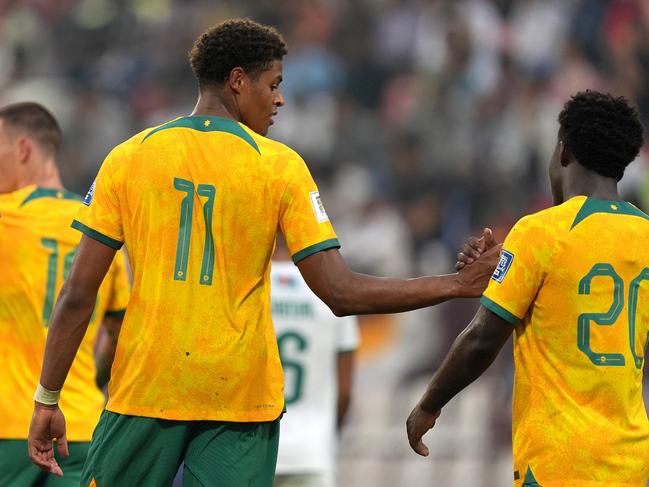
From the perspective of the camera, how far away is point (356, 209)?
12.5 m

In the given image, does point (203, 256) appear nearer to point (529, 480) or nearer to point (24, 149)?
point (529, 480)

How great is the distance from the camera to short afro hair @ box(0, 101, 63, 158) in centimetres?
647

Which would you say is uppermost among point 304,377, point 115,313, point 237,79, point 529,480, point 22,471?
point 237,79

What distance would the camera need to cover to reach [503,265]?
176 inches

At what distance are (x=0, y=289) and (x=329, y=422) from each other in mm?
2349

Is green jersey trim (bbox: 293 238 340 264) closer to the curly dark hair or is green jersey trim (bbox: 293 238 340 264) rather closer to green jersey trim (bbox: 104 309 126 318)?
the curly dark hair

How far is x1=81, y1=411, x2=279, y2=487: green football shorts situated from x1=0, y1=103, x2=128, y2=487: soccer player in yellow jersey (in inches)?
61.4

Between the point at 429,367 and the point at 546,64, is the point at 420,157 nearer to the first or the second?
the point at 546,64

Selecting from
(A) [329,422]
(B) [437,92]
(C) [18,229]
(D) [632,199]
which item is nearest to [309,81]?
(B) [437,92]

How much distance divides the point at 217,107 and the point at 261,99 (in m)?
0.17

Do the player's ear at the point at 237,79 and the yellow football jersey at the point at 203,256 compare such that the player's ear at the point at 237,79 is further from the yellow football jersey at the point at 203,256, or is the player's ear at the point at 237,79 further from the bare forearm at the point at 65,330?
the bare forearm at the point at 65,330

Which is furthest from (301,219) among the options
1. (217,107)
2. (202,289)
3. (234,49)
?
(234,49)

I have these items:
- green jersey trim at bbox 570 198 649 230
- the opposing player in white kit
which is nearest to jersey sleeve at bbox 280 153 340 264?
green jersey trim at bbox 570 198 649 230

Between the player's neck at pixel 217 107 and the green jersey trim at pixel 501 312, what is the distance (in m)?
1.14
